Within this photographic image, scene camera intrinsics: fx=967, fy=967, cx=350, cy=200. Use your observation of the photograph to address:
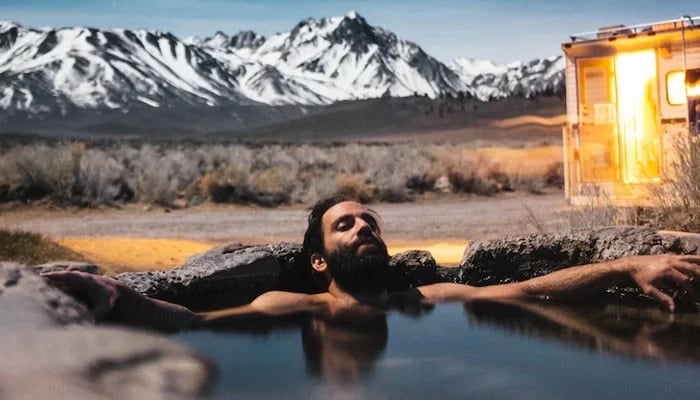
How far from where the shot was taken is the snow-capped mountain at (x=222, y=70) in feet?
304

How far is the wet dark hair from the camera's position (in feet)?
17.6

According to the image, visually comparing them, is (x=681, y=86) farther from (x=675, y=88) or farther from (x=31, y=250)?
(x=31, y=250)

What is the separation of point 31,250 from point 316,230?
6.88 m

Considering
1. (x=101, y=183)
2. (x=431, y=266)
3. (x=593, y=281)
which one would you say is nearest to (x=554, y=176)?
(x=101, y=183)

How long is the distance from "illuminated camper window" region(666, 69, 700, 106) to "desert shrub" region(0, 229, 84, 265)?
7.53m

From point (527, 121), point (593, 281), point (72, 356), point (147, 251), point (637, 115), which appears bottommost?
point (147, 251)

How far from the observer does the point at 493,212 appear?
1823 centimetres

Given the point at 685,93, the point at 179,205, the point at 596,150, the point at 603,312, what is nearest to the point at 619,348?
the point at 603,312

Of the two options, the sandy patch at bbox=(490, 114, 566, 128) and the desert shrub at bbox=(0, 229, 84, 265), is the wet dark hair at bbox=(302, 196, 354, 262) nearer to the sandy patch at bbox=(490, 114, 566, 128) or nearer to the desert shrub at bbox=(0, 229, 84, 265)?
the desert shrub at bbox=(0, 229, 84, 265)

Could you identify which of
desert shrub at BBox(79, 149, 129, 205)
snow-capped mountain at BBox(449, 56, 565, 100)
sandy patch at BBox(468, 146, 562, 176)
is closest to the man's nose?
desert shrub at BBox(79, 149, 129, 205)

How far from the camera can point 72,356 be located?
9.69ft

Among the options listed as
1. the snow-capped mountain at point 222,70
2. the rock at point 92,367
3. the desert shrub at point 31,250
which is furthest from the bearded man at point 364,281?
the snow-capped mountain at point 222,70

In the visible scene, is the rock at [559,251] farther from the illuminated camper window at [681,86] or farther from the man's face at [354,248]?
the illuminated camper window at [681,86]

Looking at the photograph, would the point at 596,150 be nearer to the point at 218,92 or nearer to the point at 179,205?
the point at 179,205
